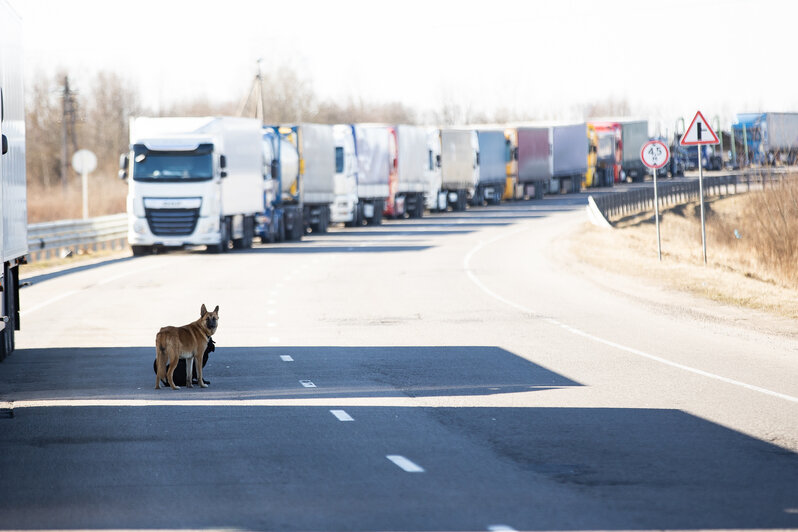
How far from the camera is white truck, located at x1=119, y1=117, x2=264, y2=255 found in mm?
35750

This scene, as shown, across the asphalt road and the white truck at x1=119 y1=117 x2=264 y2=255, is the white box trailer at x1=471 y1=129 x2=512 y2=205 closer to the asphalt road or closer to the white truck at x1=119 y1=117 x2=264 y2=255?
the white truck at x1=119 y1=117 x2=264 y2=255

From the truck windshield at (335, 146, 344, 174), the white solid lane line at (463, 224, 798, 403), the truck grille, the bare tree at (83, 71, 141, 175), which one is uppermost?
the bare tree at (83, 71, 141, 175)

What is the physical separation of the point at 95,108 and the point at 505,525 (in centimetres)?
10748

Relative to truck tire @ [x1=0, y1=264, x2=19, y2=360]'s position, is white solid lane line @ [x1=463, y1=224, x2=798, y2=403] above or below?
below

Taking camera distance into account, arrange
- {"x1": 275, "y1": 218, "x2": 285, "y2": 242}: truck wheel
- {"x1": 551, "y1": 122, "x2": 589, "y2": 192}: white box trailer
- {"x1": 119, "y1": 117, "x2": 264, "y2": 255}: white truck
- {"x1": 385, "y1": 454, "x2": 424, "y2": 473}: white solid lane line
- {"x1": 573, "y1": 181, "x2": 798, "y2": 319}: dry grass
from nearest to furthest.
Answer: {"x1": 385, "y1": 454, "x2": 424, "y2": 473}: white solid lane line, {"x1": 573, "y1": 181, "x2": 798, "y2": 319}: dry grass, {"x1": 119, "y1": 117, "x2": 264, "y2": 255}: white truck, {"x1": 275, "y1": 218, "x2": 285, "y2": 242}: truck wheel, {"x1": 551, "y1": 122, "x2": 589, "y2": 192}: white box trailer

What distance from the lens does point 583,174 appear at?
86.9m

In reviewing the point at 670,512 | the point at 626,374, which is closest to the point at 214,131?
the point at 626,374

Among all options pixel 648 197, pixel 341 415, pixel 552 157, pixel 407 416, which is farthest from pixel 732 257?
pixel 552 157

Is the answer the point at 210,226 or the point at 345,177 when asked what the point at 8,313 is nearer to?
the point at 210,226

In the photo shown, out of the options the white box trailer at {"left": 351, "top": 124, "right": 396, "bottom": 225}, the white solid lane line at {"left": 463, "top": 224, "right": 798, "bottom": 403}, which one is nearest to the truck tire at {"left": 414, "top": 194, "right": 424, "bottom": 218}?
the white box trailer at {"left": 351, "top": 124, "right": 396, "bottom": 225}

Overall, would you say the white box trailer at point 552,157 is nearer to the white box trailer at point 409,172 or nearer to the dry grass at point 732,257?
the white box trailer at point 409,172

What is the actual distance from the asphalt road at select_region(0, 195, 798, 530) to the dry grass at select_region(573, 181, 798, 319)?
4.92 feet

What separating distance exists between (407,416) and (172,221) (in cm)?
2616

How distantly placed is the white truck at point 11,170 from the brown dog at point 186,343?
1443 millimetres
